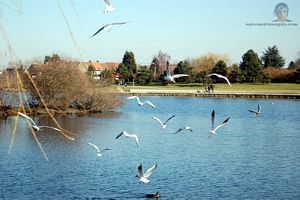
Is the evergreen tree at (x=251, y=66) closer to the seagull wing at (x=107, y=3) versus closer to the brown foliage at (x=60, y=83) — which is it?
the brown foliage at (x=60, y=83)

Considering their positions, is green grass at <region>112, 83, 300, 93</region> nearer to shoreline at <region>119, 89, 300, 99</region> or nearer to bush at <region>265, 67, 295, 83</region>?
bush at <region>265, 67, 295, 83</region>

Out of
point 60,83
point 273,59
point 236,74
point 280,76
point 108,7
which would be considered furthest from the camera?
point 273,59

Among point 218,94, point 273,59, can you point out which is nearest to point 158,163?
point 218,94

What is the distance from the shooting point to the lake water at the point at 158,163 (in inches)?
658

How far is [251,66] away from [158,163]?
69.6 metres

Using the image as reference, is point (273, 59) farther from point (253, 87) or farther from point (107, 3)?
point (107, 3)

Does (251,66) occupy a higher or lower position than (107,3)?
higher

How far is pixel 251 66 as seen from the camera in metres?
88.3

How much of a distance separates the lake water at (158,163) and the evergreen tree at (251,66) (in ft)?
175

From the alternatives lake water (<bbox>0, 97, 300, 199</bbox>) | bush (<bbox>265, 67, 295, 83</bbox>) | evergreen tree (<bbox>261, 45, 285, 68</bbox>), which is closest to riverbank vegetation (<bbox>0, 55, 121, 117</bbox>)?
lake water (<bbox>0, 97, 300, 199</bbox>)

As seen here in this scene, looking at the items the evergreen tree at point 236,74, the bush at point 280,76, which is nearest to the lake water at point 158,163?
the evergreen tree at point 236,74

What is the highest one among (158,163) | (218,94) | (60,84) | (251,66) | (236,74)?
(251,66)

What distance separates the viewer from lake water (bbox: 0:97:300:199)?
1672 centimetres

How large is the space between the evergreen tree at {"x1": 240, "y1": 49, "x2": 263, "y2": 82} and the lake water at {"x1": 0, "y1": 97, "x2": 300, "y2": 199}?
5328 centimetres
